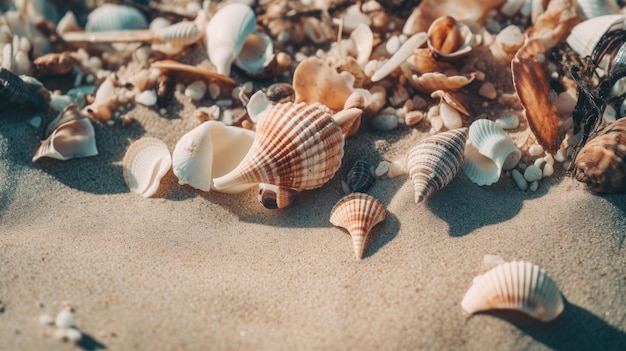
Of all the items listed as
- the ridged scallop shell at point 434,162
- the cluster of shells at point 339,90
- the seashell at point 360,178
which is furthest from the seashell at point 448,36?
the seashell at point 360,178

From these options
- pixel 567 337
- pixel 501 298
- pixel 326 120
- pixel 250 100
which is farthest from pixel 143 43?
pixel 567 337

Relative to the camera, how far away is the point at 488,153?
2.74m

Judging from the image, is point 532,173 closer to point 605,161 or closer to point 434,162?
point 605,161

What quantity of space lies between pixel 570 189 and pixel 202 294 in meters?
1.95

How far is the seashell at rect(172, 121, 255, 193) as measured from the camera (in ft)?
9.30

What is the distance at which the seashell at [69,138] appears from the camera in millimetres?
3041

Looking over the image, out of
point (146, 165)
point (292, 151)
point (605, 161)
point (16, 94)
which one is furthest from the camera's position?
point (16, 94)

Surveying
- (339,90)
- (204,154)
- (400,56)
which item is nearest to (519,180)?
(400,56)

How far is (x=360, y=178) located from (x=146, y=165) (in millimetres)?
1261

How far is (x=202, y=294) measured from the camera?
7.91 ft

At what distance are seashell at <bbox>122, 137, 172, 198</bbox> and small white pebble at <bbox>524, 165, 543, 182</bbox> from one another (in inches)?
Result: 78.3

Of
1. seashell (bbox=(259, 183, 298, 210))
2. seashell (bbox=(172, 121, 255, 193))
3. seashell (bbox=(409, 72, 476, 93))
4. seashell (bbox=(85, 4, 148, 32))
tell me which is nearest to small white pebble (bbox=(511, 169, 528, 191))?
seashell (bbox=(409, 72, 476, 93))

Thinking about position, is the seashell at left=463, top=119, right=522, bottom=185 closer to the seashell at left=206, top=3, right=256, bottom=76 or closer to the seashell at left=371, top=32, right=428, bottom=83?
the seashell at left=371, top=32, right=428, bottom=83

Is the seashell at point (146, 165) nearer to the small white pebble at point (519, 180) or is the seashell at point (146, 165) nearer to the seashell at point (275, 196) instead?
the seashell at point (275, 196)
